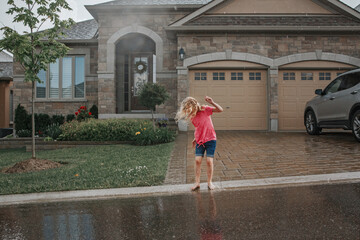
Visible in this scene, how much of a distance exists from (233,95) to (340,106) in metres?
5.04

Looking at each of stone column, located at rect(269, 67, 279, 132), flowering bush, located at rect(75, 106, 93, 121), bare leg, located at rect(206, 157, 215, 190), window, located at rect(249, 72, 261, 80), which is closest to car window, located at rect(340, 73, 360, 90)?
stone column, located at rect(269, 67, 279, 132)

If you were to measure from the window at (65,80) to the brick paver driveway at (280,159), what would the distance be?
8.91 metres

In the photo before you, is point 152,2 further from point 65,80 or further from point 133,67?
point 65,80

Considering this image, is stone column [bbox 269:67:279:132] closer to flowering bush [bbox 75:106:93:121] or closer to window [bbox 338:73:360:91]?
window [bbox 338:73:360:91]

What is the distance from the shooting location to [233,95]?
1302cm

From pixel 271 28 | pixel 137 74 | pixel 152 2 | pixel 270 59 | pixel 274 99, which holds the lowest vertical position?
pixel 274 99

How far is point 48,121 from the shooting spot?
48.2ft

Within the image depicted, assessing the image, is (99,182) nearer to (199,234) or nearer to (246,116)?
(199,234)

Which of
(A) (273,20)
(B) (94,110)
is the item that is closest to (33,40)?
(B) (94,110)

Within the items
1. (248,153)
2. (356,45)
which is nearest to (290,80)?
(356,45)

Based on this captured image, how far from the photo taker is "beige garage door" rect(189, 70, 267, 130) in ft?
42.7

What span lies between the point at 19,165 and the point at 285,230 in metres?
6.07

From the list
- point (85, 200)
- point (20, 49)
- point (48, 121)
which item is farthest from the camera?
point (48, 121)

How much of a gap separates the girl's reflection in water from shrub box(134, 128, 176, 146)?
588 centimetres
